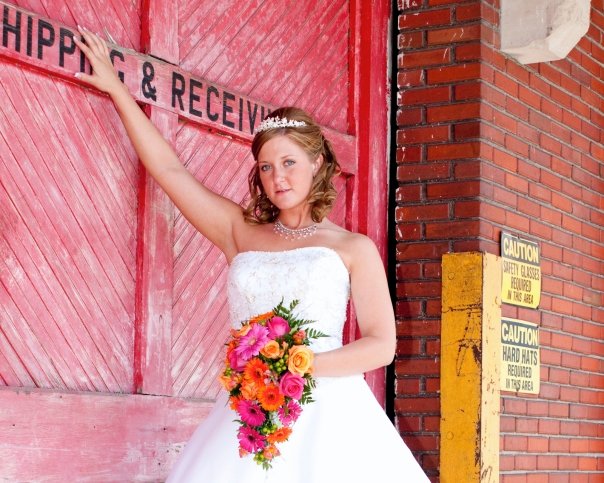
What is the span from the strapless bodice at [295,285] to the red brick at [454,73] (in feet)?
6.12

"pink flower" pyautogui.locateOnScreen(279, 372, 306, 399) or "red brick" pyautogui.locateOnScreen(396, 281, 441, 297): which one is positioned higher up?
"red brick" pyautogui.locateOnScreen(396, 281, 441, 297)

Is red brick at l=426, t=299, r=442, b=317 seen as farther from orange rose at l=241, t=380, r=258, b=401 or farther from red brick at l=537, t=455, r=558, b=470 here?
orange rose at l=241, t=380, r=258, b=401

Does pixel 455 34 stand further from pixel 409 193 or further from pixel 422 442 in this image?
pixel 422 442

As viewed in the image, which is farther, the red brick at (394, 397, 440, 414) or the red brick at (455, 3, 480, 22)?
the red brick at (455, 3, 480, 22)

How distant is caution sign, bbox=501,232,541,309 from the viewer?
5844mm

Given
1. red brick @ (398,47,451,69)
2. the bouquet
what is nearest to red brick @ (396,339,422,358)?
red brick @ (398,47,451,69)

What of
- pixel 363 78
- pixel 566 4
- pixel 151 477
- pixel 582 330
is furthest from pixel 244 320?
pixel 582 330

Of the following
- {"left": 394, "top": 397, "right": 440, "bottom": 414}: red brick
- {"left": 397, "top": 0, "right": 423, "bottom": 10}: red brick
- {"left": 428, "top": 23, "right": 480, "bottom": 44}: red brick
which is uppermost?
{"left": 397, "top": 0, "right": 423, "bottom": 10}: red brick

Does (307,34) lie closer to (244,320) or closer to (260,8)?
(260,8)

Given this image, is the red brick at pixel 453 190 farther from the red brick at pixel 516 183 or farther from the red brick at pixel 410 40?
the red brick at pixel 410 40

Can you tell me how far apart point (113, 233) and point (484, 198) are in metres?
2.07

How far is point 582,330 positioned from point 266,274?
118 inches

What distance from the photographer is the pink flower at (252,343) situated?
366 cm

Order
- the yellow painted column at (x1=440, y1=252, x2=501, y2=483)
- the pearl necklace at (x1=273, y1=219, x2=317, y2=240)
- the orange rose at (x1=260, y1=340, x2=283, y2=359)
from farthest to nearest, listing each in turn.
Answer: the yellow painted column at (x1=440, y1=252, x2=501, y2=483)
the pearl necklace at (x1=273, y1=219, x2=317, y2=240)
the orange rose at (x1=260, y1=340, x2=283, y2=359)
